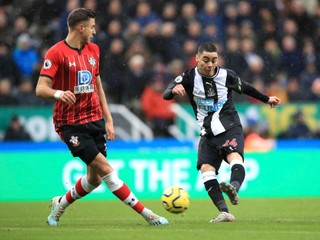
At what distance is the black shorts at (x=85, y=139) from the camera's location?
878 cm

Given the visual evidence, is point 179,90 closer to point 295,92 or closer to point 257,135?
point 257,135

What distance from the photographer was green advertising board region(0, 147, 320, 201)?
15.3m

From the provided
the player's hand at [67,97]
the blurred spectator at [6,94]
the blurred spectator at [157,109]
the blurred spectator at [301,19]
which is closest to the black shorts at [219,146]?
the player's hand at [67,97]

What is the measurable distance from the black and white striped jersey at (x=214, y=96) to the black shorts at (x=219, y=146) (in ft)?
0.21

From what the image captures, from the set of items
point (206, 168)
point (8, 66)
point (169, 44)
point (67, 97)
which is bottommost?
point (206, 168)

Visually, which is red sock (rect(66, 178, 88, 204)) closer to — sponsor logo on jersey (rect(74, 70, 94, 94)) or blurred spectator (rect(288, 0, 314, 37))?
sponsor logo on jersey (rect(74, 70, 94, 94))

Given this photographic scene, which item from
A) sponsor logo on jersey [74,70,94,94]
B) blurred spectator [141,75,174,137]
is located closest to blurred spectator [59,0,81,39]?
blurred spectator [141,75,174,137]

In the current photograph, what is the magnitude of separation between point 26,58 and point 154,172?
3699 millimetres

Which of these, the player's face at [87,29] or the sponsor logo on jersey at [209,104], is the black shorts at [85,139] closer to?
the player's face at [87,29]

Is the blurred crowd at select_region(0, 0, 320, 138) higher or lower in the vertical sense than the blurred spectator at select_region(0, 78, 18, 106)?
higher

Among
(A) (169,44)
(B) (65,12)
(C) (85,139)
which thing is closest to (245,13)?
(A) (169,44)

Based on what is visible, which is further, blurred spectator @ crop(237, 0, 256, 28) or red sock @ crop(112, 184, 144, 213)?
blurred spectator @ crop(237, 0, 256, 28)

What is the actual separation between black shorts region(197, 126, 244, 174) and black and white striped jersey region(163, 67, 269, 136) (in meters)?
0.07

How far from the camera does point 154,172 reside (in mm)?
15297
